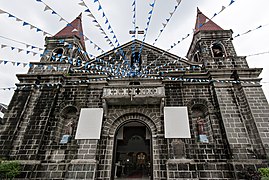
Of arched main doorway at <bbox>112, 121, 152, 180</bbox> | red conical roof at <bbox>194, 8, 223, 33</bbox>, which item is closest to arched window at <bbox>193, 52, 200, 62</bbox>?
red conical roof at <bbox>194, 8, 223, 33</bbox>

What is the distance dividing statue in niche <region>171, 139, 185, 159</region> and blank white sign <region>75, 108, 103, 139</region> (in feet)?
12.3

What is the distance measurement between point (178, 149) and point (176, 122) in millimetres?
1269

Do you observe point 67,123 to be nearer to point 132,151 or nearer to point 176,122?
point 176,122

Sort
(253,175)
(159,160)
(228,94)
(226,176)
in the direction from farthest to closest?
1. (228,94)
2. (159,160)
3. (226,176)
4. (253,175)

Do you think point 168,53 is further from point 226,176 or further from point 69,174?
point 69,174

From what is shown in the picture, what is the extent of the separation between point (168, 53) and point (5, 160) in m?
10.9

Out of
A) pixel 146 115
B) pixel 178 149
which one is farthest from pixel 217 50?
pixel 178 149

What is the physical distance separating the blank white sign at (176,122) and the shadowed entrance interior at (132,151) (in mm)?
1631

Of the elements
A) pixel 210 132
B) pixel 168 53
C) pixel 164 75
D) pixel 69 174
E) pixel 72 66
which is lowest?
pixel 69 174

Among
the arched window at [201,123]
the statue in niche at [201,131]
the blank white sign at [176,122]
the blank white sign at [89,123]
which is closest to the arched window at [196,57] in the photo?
the arched window at [201,123]

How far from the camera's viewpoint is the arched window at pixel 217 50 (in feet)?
33.7

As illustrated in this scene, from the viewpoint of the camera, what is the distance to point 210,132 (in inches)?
303

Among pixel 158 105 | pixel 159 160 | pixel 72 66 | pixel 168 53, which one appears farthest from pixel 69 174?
pixel 168 53

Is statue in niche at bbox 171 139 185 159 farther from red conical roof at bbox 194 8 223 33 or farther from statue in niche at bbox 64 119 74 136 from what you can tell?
red conical roof at bbox 194 8 223 33
